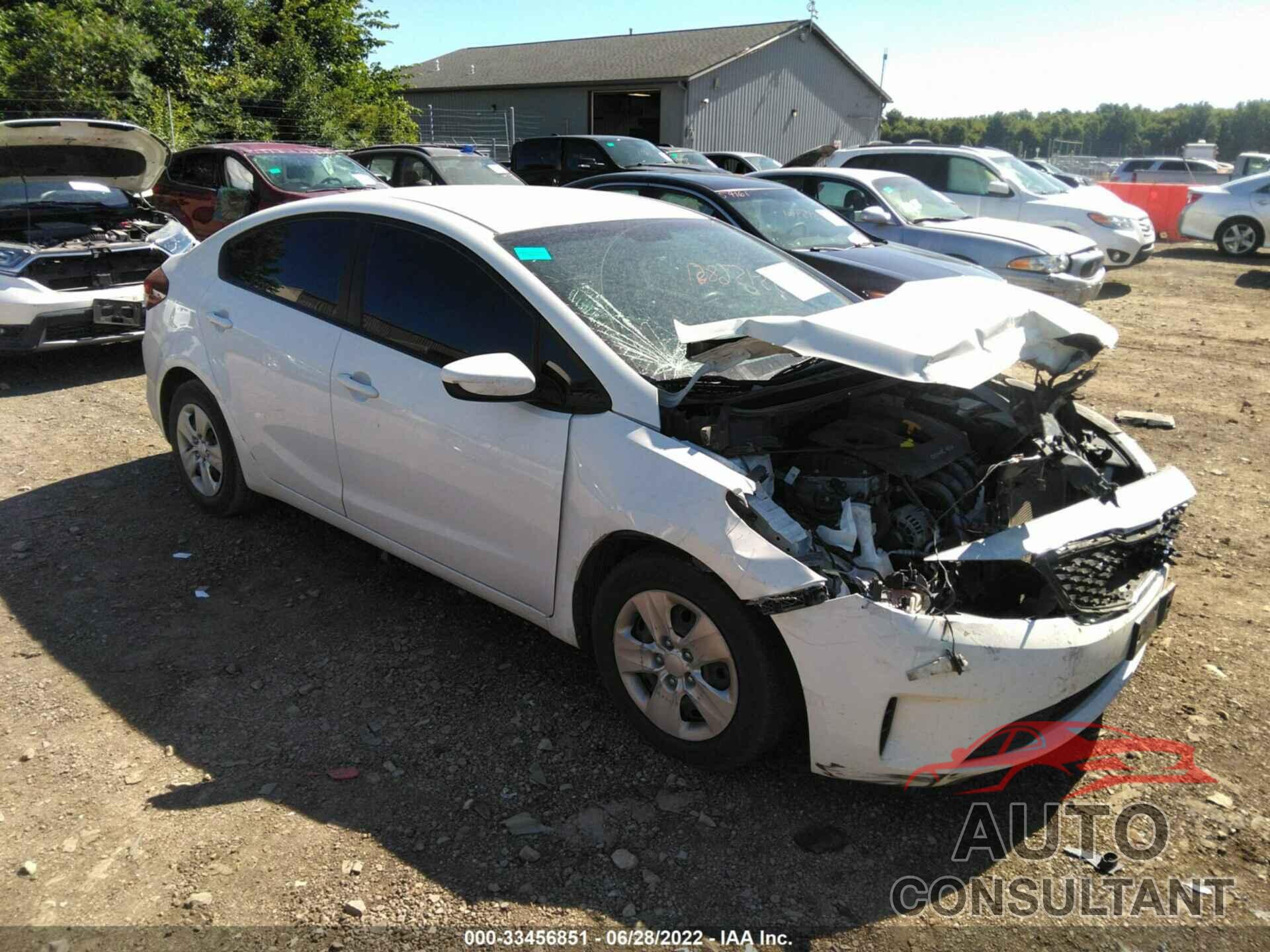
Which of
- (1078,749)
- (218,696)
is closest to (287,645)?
(218,696)

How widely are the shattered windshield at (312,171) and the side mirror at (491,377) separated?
8544 mm

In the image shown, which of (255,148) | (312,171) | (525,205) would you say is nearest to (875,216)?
(525,205)

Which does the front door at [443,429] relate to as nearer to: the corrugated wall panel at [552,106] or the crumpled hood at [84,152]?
the crumpled hood at [84,152]

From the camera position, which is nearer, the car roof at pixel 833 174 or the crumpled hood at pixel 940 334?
the crumpled hood at pixel 940 334

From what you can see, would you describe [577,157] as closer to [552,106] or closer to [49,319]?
[49,319]

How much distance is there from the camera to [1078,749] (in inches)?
128

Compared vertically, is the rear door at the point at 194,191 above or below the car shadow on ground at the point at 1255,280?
above

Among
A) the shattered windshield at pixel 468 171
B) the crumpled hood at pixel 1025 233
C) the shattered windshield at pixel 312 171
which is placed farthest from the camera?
the shattered windshield at pixel 468 171

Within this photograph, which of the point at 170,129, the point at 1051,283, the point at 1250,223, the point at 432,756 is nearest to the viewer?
the point at 432,756

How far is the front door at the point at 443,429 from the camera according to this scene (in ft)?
10.6

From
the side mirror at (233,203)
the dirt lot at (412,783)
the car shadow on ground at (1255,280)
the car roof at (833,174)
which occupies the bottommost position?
the dirt lot at (412,783)

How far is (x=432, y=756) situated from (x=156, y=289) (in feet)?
10.4

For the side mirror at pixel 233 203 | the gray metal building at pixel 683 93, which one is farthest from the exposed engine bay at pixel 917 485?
the gray metal building at pixel 683 93

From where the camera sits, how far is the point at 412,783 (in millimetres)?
3033
